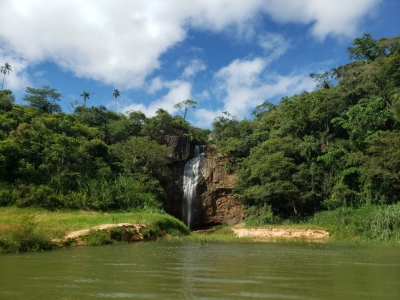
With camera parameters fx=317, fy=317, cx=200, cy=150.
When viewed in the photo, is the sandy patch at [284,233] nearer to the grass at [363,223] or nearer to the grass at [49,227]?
the grass at [363,223]

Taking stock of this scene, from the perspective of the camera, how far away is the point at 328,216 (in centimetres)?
3091

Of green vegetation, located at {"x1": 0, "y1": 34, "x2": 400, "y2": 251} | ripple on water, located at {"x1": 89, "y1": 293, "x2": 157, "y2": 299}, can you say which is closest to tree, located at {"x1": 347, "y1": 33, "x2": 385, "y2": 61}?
green vegetation, located at {"x1": 0, "y1": 34, "x2": 400, "y2": 251}

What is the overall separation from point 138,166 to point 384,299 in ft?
114

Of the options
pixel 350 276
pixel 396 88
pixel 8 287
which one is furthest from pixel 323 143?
pixel 8 287

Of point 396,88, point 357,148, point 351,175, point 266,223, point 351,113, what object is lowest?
point 266,223

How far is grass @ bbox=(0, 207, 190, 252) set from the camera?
534 inches

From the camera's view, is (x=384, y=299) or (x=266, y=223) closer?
(x=384, y=299)

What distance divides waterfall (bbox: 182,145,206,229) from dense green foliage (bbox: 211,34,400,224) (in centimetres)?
431

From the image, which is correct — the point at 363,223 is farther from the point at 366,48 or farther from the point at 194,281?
the point at 366,48

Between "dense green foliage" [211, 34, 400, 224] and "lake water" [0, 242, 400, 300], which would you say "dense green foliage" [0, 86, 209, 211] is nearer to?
"dense green foliage" [211, 34, 400, 224]

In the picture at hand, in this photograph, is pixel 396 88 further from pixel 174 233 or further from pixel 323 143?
pixel 174 233

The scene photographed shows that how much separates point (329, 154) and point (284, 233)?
1014cm

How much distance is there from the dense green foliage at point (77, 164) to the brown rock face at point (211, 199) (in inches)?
91.8

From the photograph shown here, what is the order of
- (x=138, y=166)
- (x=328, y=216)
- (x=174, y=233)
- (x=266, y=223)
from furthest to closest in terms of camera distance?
1. (x=138, y=166)
2. (x=266, y=223)
3. (x=328, y=216)
4. (x=174, y=233)
